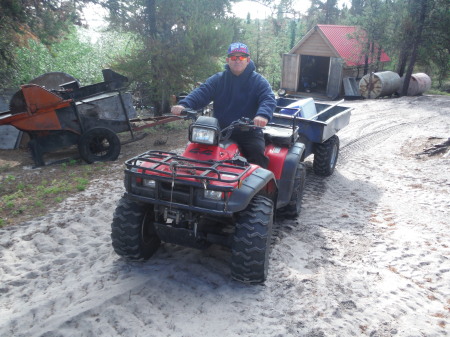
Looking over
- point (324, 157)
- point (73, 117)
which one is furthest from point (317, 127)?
point (73, 117)

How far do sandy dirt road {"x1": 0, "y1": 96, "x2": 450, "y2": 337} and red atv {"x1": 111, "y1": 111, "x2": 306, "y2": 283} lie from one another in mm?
319

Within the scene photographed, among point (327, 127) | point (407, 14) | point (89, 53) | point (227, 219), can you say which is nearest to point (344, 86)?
point (407, 14)

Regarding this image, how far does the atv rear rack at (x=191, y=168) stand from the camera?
311 cm

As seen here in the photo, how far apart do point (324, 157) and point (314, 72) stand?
18.7 meters

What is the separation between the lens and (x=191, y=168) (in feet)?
10.6

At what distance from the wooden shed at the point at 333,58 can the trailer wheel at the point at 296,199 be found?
16.2 metres

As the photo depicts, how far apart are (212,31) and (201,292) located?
9.10 metres

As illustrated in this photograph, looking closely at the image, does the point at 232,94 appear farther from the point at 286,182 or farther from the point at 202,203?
→ the point at 202,203

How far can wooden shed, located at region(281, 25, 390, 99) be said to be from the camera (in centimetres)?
2020

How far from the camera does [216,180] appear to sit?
9.96 ft

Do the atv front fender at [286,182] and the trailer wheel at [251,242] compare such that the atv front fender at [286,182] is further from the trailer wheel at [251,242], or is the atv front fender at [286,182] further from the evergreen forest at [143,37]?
the evergreen forest at [143,37]

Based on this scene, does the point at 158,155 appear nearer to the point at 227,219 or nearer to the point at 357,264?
the point at 227,219

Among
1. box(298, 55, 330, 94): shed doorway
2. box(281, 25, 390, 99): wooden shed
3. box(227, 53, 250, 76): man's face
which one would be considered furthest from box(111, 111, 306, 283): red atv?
box(298, 55, 330, 94): shed doorway

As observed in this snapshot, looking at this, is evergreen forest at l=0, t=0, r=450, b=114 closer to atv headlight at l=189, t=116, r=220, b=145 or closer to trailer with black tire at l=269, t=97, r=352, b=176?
trailer with black tire at l=269, t=97, r=352, b=176
